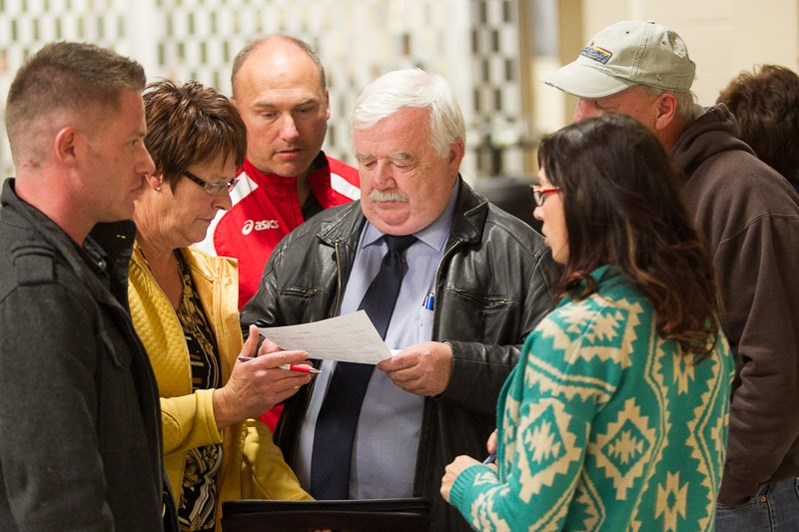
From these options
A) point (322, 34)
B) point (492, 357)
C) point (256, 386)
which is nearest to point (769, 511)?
point (492, 357)

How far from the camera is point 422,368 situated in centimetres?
231

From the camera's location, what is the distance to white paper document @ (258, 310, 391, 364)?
2201mm

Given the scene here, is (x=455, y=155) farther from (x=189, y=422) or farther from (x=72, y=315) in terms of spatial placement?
(x=72, y=315)

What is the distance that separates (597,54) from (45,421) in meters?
1.71

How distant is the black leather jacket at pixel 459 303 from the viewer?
7.90ft

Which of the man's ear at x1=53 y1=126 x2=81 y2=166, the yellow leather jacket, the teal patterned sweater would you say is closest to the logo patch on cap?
the yellow leather jacket

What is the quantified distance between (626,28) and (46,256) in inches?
66.5

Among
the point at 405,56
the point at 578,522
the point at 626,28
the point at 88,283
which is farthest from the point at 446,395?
the point at 405,56

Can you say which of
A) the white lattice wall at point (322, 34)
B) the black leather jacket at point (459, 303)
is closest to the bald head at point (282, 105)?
the black leather jacket at point (459, 303)

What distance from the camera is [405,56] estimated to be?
7488mm

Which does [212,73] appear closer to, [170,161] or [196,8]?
[196,8]

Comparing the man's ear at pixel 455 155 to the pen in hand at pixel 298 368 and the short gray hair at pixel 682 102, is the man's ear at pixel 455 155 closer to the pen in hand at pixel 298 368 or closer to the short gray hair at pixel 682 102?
the short gray hair at pixel 682 102

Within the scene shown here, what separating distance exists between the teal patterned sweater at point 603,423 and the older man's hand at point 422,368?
53cm

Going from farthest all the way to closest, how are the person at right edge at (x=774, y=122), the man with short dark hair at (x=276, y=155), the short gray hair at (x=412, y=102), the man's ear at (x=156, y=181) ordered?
1. the man with short dark hair at (x=276, y=155)
2. the person at right edge at (x=774, y=122)
3. the short gray hair at (x=412, y=102)
4. the man's ear at (x=156, y=181)
